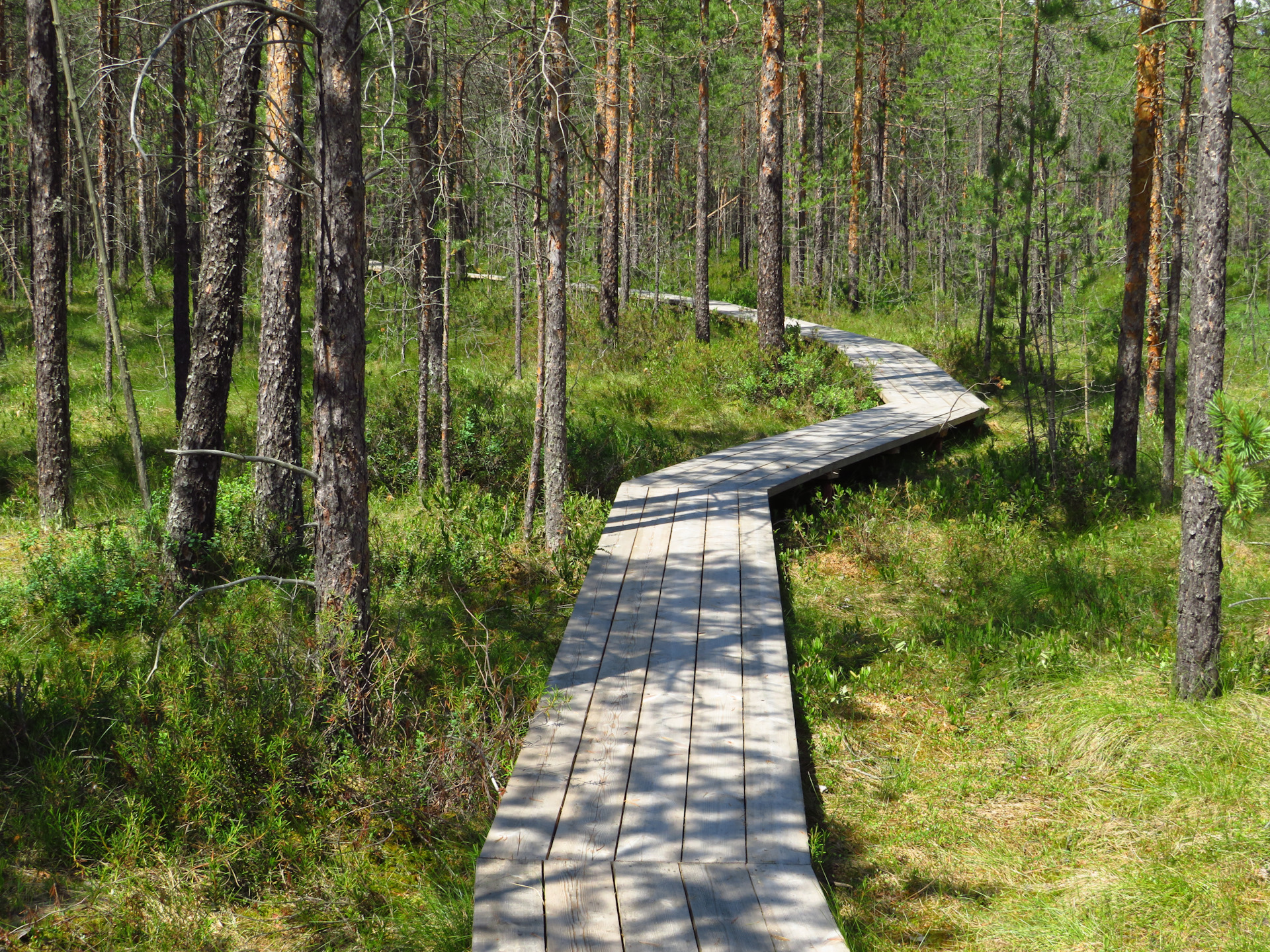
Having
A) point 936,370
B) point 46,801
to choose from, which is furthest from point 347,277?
point 936,370

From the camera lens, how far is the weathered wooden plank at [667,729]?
11.9 ft

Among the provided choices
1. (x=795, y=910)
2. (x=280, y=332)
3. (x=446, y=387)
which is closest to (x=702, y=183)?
(x=446, y=387)

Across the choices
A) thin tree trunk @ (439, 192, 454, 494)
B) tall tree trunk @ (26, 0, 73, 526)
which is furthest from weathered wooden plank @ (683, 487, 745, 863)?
tall tree trunk @ (26, 0, 73, 526)

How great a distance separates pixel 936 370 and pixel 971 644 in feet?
32.0

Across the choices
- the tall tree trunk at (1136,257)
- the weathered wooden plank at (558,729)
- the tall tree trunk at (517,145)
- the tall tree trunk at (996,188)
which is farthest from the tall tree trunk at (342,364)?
the tall tree trunk at (1136,257)

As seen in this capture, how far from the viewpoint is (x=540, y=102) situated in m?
7.16

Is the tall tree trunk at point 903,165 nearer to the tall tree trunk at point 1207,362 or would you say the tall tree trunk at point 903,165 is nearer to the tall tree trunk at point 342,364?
the tall tree trunk at point 1207,362

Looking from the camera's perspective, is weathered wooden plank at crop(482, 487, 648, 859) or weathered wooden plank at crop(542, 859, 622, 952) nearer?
weathered wooden plank at crop(542, 859, 622, 952)

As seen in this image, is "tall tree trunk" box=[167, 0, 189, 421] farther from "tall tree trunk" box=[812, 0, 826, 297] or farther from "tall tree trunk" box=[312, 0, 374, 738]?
"tall tree trunk" box=[812, 0, 826, 297]

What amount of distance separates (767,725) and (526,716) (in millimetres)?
1295

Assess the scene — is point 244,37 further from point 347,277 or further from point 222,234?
point 347,277

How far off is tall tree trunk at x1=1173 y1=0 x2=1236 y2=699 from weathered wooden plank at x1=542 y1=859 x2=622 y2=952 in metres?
3.90

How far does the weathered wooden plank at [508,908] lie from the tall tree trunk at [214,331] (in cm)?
451

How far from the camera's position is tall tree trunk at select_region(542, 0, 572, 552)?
6.60 meters
